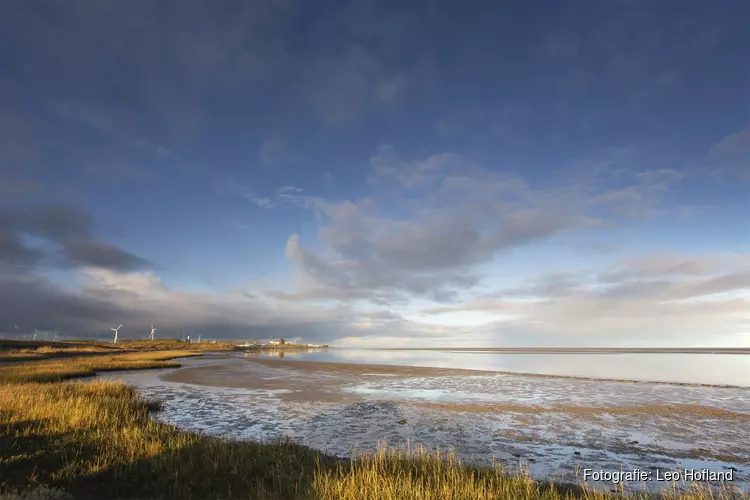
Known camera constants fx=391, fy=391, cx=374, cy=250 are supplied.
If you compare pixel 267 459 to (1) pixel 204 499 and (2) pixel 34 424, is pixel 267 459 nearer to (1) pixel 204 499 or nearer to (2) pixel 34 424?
(1) pixel 204 499

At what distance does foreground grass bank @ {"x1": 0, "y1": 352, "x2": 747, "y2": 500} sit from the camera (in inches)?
378

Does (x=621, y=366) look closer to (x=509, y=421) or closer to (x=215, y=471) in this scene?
(x=509, y=421)

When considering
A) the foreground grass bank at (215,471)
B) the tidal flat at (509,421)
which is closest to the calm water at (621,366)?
the tidal flat at (509,421)

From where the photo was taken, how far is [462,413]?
24.4m

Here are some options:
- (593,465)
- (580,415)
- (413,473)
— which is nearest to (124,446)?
(413,473)

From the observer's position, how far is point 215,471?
11508 millimetres

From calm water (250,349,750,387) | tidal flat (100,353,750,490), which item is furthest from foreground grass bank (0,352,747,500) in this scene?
calm water (250,349,750,387)

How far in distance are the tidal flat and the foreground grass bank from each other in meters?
2.06

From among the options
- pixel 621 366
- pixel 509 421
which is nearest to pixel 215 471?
pixel 509 421

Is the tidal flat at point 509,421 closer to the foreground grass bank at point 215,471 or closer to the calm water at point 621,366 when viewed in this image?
the foreground grass bank at point 215,471

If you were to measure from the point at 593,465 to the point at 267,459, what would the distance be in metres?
11.8

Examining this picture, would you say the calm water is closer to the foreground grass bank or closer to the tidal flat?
the tidal flat

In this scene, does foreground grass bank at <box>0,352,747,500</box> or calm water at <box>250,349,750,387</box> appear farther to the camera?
calm water at <box>250,349,750,387</box>

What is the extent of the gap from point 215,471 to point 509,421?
16.5m
